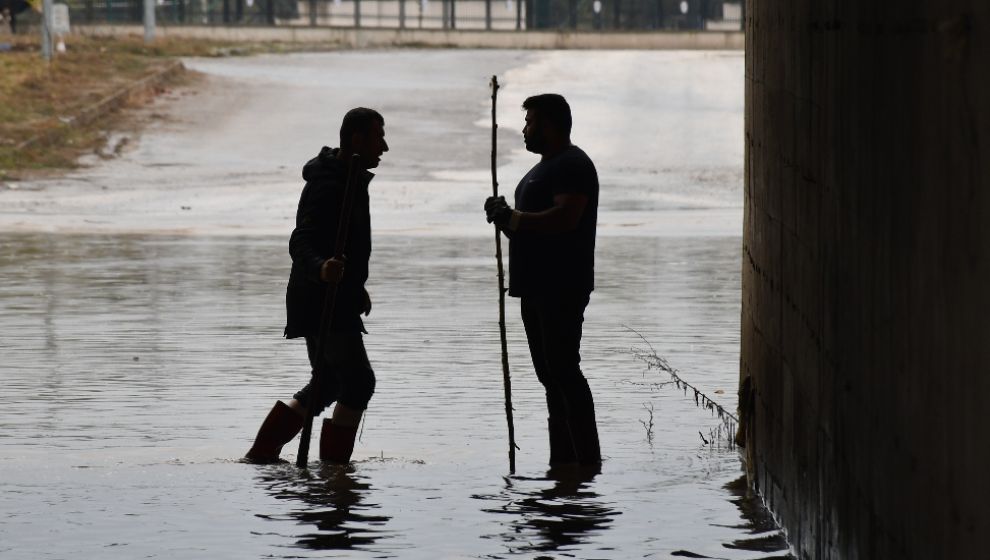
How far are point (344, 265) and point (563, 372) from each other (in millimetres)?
1014

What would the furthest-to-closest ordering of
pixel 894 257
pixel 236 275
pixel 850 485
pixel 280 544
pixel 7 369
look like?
pixel 236 275, pixel 7 369, pixel 280 544, pixel 850 485, pixel 894 257

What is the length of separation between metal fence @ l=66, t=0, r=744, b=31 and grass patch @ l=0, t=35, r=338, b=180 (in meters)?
18.5

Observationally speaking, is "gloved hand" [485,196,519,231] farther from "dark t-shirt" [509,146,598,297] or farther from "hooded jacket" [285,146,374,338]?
"hooded jacket" [285,146,374,338]

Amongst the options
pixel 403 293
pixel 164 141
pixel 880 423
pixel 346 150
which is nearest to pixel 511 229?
pixel 346 150

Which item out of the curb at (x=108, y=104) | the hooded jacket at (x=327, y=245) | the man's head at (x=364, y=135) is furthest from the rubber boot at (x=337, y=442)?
the curb at (x=108, y=104)

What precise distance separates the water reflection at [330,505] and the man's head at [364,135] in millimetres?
1299

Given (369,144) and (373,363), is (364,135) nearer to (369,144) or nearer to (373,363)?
(369,144)

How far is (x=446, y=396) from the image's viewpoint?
442 inches

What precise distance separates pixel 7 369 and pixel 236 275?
601cm

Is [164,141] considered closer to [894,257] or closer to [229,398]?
[229,398]

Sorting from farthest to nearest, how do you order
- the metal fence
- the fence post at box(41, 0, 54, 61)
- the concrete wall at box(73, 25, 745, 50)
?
the metal fence
the concrete wall at box(73, 25, 745, 50)
the fence post at box(41, 0, 54, 61)

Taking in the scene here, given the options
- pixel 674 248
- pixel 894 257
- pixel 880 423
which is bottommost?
pixel 674 248

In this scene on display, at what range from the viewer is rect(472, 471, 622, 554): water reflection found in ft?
24.5

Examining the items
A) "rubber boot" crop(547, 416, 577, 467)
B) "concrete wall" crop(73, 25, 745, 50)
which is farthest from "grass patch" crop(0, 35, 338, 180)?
"rubber boot" crop(547, 416, 577, 467)
